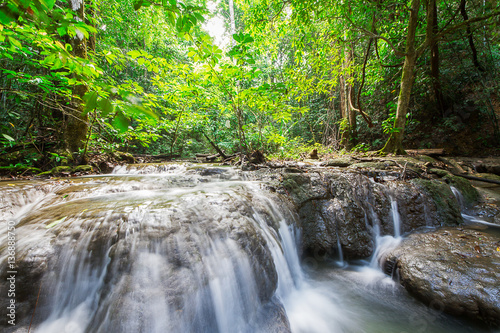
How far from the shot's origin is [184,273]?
164cm

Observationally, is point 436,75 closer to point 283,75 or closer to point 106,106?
point 283,75

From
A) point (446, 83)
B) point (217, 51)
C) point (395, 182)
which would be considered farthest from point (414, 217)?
point (446, 83)

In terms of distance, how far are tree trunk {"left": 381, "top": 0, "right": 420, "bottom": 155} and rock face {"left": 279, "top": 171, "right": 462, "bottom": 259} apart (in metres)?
1.98

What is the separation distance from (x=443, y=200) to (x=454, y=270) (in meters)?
2.05

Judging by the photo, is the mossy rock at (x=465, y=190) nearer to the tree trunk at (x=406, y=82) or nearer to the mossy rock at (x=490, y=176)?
the mossy rock at (x=490, y=176)

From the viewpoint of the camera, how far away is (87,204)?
2.25 metres

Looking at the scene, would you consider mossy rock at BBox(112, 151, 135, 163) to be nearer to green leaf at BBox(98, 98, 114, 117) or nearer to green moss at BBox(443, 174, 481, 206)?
green leaf at BBox(98, 98, 114, 117)

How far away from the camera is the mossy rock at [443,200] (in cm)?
344

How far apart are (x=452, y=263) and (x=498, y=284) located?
359 mm

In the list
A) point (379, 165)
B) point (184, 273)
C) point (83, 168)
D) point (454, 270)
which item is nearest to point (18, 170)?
point (83, 168)

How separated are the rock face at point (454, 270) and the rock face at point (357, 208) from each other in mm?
475

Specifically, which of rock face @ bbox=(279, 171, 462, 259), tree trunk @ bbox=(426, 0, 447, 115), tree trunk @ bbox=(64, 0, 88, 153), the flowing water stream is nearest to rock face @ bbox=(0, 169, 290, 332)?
the flowing water stream

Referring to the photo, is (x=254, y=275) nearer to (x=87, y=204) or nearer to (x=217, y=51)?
(x=87, y=204)

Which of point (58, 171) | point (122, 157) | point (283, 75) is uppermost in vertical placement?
point (283, 75)
